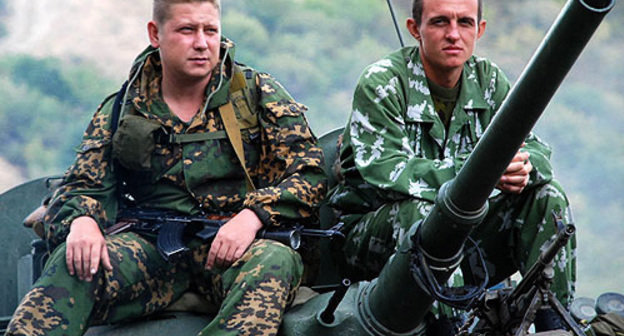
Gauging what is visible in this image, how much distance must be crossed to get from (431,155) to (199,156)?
1127 millimetres

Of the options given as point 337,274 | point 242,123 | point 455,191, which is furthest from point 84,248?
point 455,191

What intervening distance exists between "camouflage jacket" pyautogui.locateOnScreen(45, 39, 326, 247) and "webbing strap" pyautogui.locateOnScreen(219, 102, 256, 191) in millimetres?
32

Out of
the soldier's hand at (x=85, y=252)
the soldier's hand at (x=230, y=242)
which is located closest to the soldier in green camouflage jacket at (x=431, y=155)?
the soldier's hand at (x=230, y=242)

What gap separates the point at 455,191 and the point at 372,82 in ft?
5.15

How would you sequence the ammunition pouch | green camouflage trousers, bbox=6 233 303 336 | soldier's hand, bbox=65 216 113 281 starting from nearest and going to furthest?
green camouflage trousers, bbox=6 233 303 336, soldier's hand, bbox=65 216 113 281, the ammunition pouch

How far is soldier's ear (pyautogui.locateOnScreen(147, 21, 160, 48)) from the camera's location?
17.1 ft

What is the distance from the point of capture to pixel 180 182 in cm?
502

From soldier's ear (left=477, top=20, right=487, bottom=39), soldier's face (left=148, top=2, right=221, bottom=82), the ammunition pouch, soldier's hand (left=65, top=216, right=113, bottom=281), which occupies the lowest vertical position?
soldier's hand (left=65, top=216, right=113, bottom=281)

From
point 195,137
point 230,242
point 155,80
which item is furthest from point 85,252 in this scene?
point 155,80

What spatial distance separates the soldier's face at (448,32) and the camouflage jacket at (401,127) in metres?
0.10

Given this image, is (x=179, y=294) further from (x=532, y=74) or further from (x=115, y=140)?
(x=532, y=74)

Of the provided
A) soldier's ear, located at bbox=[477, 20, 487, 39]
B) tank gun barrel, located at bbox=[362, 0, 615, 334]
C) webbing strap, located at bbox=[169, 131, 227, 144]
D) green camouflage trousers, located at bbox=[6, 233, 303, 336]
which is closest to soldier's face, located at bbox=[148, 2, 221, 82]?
webbing strap, located at bbox=[169, 131, 227, 144]

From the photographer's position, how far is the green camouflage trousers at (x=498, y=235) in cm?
431

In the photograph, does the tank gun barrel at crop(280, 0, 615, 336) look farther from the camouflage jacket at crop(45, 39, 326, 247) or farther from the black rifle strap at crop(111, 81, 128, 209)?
the black rifle strap at crop(111, 81, 128, 209)
